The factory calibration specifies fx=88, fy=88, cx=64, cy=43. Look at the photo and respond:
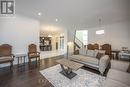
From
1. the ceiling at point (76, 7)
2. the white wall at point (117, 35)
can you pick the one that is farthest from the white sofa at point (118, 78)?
the white wall at point (117, 35)

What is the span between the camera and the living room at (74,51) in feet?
9.81

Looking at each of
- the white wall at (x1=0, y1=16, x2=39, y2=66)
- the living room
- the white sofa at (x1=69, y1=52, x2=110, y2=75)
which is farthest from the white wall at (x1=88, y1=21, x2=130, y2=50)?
the white wall at (x1=0, y1=16, x2=39, y2=66)

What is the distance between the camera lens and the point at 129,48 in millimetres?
5734

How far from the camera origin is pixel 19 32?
5438 mm

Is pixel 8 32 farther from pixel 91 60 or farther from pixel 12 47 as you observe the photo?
pixel 91 60

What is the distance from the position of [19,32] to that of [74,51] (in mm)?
3788

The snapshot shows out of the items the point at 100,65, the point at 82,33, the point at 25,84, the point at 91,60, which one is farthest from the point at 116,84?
the point at 82,33

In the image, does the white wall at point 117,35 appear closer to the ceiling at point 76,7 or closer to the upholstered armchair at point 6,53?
the ceiling at point 76,7

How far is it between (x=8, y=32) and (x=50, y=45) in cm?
947

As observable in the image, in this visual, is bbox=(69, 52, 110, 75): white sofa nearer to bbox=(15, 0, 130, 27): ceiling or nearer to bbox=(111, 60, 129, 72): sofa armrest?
bbox=(111, 60, 129, 72): sofa armrest

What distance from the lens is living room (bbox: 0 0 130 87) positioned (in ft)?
9.81

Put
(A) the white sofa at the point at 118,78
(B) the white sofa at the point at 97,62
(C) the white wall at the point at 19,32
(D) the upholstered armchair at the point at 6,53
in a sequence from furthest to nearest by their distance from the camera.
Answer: (C) the white wall at the point at 19,32 → (D) the upholstered armchair at the point at 6,53 → (B) the white sofa at the point at 97,62 → (A) the white sofa at the point at 118,78

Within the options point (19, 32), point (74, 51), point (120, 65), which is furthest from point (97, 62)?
point (19, 32)

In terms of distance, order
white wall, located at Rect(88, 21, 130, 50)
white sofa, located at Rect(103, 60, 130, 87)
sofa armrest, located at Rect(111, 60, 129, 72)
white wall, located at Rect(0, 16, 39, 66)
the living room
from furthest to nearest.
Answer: white wall, located at Rect(88, 21, 130, 50)
white wall, located at Rect(0, 16, 39, 66)
the living room
sofa armrest, located at Rect(111, 60, 129, 72)
white sofa, located at Rect(103, 60, 130, 87)
